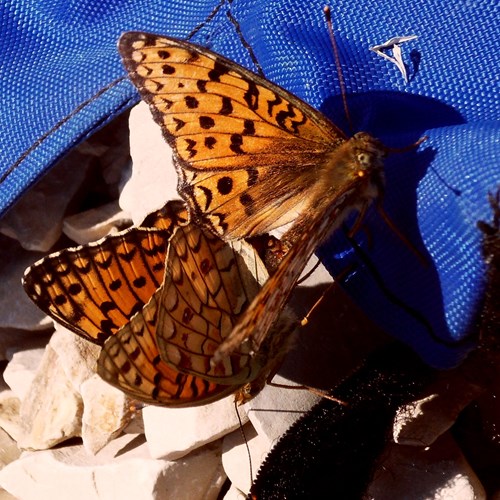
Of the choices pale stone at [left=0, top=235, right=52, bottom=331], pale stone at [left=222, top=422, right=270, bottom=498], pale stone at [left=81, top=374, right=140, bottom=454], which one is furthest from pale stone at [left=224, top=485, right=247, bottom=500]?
pale stone at [left=0, top=235, right=52, bottom=331]

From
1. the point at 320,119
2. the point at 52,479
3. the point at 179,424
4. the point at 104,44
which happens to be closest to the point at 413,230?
the point at 320,119

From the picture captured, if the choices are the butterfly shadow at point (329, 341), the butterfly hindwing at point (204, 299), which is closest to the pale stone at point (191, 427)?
the butterfly shadow at point (329, 341)

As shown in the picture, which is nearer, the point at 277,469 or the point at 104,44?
the point at 277,469

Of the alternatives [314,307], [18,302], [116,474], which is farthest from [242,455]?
[18,302]

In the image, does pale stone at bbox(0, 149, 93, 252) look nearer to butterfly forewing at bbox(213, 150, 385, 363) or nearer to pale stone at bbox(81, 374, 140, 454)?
pale stone at bbox(81, 374, 140, 454)

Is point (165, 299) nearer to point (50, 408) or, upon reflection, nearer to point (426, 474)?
point (426, 474)

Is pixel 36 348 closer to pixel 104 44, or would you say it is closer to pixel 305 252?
pixel 104 44

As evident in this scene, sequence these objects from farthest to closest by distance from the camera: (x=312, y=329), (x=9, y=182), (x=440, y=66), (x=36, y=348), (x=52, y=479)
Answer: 1. (x=36, y=348)
2. (x=52, y=479)
3. (x=9, y=182)
4. (x=312, y=329)
5. (x=440, y=66)

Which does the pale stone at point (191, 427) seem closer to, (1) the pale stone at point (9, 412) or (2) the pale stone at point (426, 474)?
(2) the pale stone at point (426, 474)
